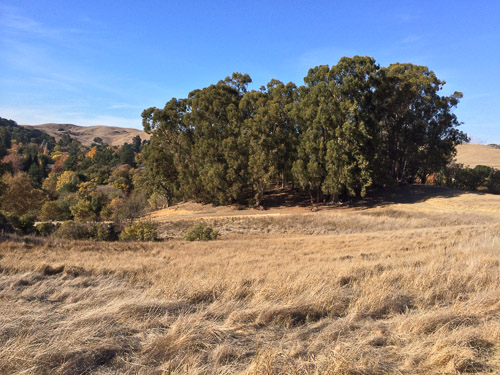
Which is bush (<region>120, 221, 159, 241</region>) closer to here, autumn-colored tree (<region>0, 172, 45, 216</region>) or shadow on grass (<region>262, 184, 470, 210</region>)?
shadow on grass (<region>262, 184, 470, 210</region>)

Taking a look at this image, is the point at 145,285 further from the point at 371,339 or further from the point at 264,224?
the point at 264,224

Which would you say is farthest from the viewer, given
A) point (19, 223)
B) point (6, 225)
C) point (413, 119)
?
point (413, 119)

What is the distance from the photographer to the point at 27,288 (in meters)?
5.38

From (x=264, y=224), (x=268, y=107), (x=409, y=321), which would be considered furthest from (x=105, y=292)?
(x=268, y=107)

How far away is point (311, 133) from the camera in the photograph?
34.5 m

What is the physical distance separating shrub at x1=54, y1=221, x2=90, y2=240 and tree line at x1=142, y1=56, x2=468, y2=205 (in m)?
16.6

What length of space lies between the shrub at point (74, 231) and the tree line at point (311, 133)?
54.4 ft

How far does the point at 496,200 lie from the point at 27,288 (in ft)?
125

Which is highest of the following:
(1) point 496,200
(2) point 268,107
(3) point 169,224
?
(2) point 268,107

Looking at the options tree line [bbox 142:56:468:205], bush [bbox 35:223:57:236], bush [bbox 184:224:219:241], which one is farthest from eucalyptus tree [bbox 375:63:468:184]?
bush [bbox 35:223:57:236]

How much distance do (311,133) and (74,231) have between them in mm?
23463

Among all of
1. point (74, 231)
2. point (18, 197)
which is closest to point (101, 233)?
point (74, 231)

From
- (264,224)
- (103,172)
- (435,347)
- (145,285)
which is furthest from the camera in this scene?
(103,172)

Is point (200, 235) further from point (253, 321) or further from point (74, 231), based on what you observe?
point (253, 321)
